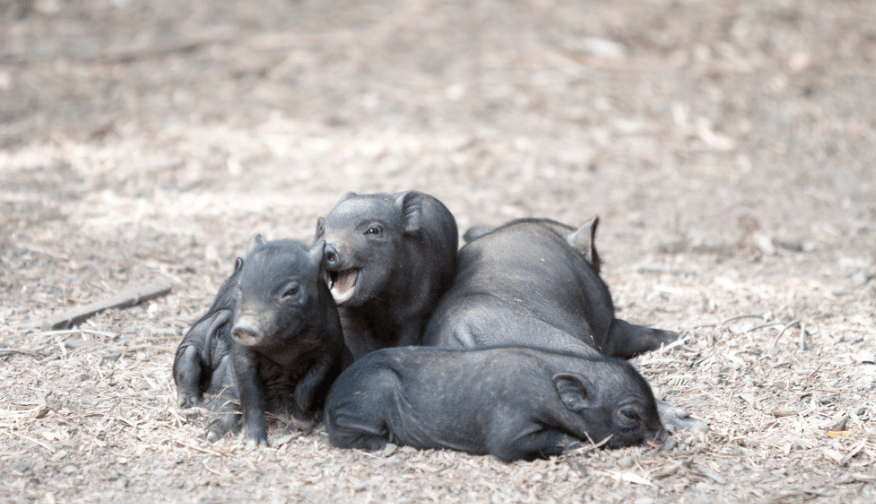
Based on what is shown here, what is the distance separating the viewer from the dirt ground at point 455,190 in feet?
13.5

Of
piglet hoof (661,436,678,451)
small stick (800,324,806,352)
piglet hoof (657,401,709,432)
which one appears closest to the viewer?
piglet hoof (661,436,678,451)

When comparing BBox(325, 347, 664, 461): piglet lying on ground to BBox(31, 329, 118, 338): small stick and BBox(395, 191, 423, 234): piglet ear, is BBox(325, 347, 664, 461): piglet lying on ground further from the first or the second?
BBox(31, 329, 118, 338): small stick

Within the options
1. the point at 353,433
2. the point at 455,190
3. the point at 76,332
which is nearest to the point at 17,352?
the point at 76,332

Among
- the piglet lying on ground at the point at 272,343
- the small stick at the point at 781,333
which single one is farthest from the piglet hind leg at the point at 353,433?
the small stick at the point at 781,333

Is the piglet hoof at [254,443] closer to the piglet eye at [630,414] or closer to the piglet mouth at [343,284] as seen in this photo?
the piglet mouth at [343,284]

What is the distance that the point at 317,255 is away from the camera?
4.31 m

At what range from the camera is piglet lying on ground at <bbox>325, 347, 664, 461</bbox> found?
13.4 ft

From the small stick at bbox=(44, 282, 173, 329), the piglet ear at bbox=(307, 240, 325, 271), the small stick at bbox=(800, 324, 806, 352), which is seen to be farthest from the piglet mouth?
the small stick at bbox=(800, 324, 806, 352)

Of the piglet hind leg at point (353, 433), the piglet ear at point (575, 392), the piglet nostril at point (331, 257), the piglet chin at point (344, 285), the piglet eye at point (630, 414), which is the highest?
the piglet nostril at point (331, 257)

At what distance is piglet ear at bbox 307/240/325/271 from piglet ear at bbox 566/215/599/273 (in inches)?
85.8

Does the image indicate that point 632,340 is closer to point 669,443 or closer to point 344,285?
point 669,443

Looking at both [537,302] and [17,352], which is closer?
[537,302]

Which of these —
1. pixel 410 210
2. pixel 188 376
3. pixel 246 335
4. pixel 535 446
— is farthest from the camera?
pixel 410 210

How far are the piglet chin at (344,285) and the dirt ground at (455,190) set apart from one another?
2.72 feet
